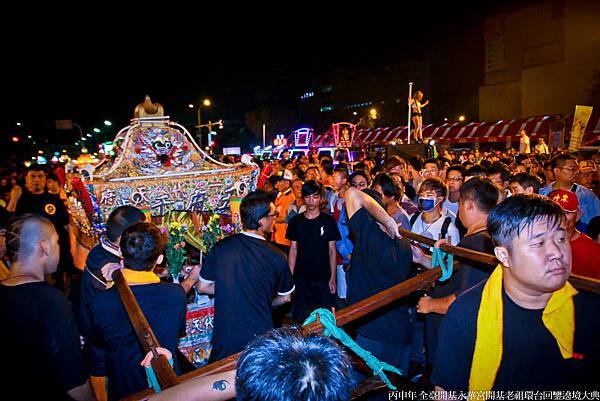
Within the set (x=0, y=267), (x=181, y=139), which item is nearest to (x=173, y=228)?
(x=181, y=139)

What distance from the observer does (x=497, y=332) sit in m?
1.87

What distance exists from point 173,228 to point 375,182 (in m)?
2.50

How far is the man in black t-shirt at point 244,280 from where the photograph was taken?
121 inches

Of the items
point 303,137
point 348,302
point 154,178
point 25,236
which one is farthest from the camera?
point 303,137

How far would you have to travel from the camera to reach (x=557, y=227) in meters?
1.88

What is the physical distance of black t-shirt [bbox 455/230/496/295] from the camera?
287 cm

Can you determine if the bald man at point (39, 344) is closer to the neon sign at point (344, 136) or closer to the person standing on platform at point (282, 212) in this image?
the person standing on platform at point (282, 212)

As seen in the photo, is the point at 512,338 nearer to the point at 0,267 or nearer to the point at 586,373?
the point at 586,373

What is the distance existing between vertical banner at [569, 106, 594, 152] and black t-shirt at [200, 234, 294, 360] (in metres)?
11.4

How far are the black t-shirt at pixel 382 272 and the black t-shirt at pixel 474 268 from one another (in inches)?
22.1

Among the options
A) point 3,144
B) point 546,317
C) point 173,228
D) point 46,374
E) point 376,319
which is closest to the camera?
point 546,317

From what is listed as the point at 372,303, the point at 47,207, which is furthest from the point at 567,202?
the point at 47,207

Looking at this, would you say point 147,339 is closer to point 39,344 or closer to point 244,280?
point 39,344

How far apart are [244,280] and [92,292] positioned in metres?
1.23
